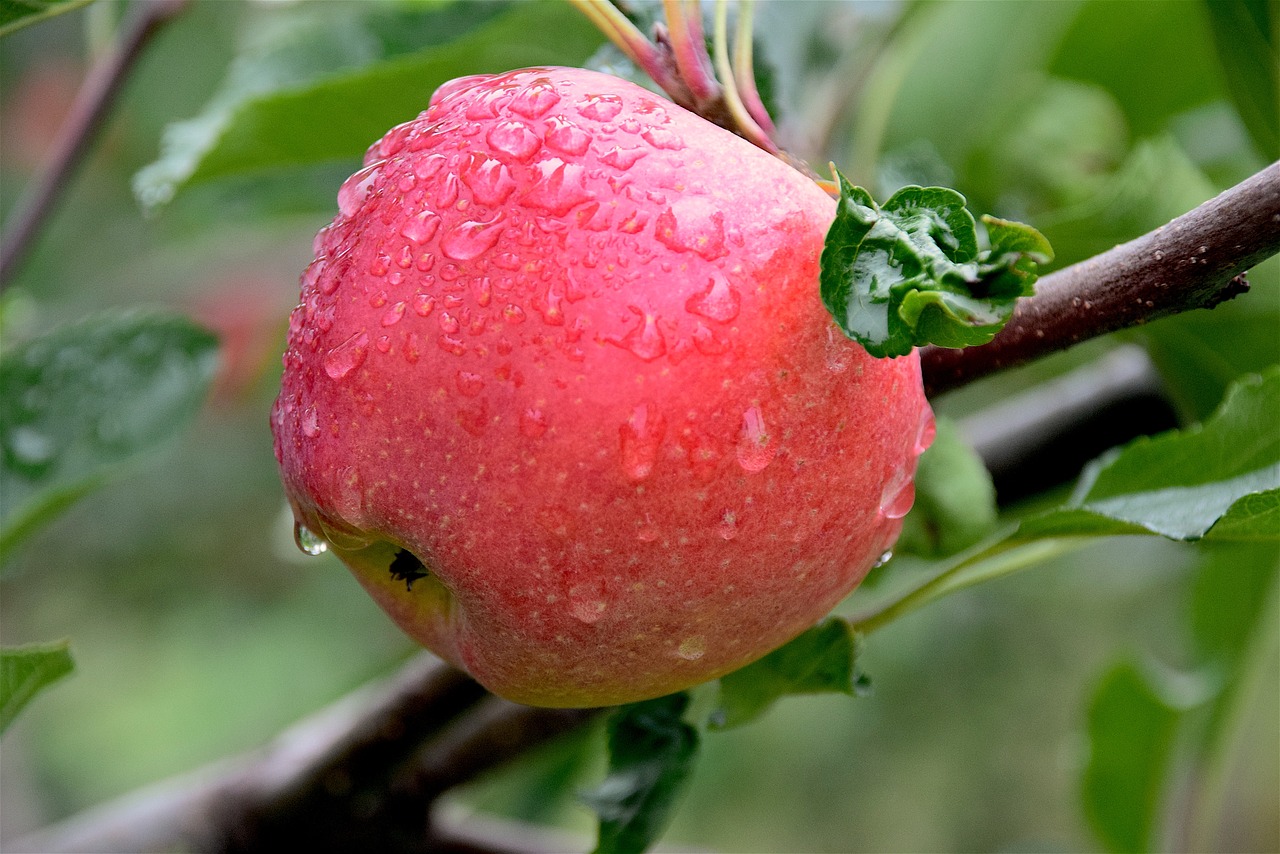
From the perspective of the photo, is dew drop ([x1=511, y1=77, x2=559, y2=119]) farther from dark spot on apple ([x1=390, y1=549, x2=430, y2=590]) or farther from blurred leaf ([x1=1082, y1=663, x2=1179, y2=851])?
blurred leaf ([x1=1082, y1=663, x2=1179, y2=851])

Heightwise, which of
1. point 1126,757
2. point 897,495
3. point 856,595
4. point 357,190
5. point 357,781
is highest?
point 357,190

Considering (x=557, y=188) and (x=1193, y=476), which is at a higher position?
(x=557, y=188)

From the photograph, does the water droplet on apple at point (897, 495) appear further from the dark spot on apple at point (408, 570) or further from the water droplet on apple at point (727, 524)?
the dark spot on apple at point (408, 570)

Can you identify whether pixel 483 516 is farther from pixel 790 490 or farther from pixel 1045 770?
pixel 1045 770

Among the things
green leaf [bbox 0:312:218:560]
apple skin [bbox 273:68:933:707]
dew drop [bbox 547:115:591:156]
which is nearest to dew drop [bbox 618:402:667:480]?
apple skin [bbox 273:68:933:707]

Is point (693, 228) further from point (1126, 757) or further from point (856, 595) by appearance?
point (1126, 757)

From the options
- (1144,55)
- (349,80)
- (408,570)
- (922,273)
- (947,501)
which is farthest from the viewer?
(1144,55)

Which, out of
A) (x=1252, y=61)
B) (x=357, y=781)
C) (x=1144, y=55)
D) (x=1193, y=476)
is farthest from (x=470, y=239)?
(x=1144, y=55)

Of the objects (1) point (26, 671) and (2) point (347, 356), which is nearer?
(2) point (347, 356)

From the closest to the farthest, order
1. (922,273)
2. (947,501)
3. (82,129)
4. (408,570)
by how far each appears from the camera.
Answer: (922,273) → (408,570) → (947,501) → (82,129)
